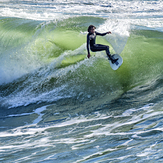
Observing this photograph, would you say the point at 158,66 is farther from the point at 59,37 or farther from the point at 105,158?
the point at 105,158

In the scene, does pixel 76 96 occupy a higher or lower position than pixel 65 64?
lower

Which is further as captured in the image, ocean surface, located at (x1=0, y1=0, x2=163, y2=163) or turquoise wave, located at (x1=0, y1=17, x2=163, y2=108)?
turquoise wave, located at (x1=0, y1=17, x2=163, y2=108)

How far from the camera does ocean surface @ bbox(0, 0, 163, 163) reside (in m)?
3.01

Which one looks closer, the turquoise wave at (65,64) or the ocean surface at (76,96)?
the ocean surface at (76,96)

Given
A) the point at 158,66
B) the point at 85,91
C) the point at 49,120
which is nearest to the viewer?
the point at 49,120

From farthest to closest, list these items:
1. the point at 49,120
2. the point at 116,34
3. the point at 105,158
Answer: the point at 116,34 < the point at 49,120 < the point at 105,158

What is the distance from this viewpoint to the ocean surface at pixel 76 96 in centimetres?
301

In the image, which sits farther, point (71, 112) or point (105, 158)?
point (71, 112)

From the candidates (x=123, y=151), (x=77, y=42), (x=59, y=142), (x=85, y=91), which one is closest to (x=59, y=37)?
(x=77, y=42)

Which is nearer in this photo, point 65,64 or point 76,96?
point 76,96

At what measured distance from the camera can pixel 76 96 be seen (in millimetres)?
5211

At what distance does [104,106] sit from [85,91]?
85 cm

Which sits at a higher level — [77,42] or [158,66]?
[77,42]

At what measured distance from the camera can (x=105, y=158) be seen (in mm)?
2713
